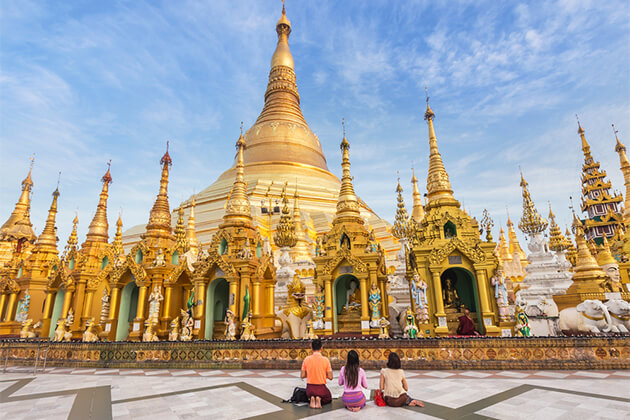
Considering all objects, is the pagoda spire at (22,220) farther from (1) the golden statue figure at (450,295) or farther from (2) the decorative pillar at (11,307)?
(1) the golden statue figure at (450,295)

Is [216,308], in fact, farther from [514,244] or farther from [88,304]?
[514,244]

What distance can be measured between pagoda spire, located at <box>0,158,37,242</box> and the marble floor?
72.7ft

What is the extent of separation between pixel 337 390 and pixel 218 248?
30.2 feet

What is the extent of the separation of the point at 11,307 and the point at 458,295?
25.3m

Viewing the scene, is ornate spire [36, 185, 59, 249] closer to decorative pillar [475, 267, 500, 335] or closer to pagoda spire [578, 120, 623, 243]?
decorative pillar [475, 267, 500, 335]

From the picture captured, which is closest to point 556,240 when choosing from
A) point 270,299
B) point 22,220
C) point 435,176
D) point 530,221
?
point 530,221

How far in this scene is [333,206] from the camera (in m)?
36.8

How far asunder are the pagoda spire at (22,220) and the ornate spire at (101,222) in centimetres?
989

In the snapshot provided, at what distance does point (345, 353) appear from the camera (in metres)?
9.57

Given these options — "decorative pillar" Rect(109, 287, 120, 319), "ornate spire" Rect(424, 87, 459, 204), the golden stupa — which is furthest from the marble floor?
the golden stupa

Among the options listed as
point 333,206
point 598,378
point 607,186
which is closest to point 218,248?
point 598,378

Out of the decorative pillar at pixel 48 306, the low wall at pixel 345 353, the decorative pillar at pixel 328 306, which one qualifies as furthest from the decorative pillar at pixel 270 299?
the decorative pillar at pixel 48 306

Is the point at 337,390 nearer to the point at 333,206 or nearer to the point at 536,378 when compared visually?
the point at 536,378

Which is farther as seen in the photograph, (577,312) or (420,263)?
(420,263)
